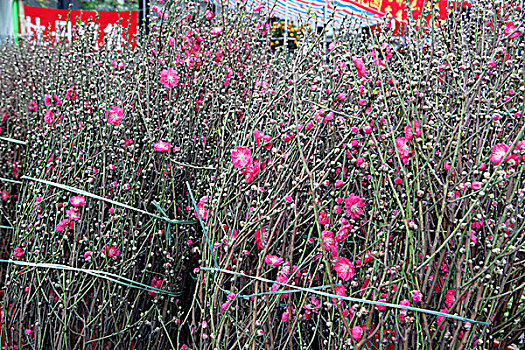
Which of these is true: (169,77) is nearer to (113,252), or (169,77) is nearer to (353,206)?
(113,252)

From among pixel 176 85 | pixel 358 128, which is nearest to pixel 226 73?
pixel 176 85

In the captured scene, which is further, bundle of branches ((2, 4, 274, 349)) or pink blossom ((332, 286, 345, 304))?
bundle of branches ((2, 4, 274, 349))

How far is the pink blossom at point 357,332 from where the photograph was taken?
3.94ft

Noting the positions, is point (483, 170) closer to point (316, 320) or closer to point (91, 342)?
point (316, 320)

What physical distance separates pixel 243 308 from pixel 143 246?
0.55 meters

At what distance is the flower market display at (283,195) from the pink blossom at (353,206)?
0.01 metres

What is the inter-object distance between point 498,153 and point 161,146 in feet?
3.57

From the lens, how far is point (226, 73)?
2035mm

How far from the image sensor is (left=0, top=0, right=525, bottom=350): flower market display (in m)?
1.16

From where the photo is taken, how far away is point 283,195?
1.36 meters

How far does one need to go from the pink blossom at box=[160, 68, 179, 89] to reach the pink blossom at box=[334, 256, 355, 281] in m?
0.95

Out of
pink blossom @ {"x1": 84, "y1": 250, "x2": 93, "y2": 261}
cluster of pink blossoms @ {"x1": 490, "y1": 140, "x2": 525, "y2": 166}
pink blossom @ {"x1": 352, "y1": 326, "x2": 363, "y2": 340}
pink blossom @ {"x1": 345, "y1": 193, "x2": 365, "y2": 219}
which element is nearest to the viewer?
cluster of pink blossoms @ {"x1": 490, "y1": 140, "x2": 525, "y2": 166}

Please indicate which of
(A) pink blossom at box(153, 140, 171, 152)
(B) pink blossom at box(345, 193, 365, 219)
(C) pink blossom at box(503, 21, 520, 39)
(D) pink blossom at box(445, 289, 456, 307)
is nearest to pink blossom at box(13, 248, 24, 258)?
(A) pink blossom at box(153, 140, 171, 152)

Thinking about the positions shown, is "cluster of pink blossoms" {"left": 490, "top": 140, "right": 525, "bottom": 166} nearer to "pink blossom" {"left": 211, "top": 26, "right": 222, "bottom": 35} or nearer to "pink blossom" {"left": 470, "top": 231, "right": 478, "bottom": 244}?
"pink blossom" {"left": 470, "top": 231, "right": 478, "bottom": 244}
